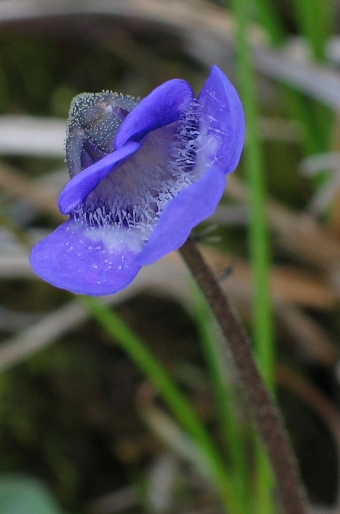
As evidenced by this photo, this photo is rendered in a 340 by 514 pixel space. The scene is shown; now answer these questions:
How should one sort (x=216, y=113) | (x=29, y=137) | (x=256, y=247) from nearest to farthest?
1. (x=216, y=113)
2. (x=256, y=247)
3. (x=29, y=137)

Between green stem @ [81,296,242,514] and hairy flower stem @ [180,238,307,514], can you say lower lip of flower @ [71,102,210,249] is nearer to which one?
hairy flower stem @ [180,238,307,514]

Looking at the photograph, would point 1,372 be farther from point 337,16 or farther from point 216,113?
point 337,16

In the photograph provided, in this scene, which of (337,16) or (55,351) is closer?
(55,351)

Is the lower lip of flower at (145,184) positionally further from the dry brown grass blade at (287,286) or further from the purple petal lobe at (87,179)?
the dry brown grass blade at (287,286)

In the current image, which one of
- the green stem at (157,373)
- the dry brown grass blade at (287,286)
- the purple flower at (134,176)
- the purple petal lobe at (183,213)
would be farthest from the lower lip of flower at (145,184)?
the dry brown grass blade at (287,286)

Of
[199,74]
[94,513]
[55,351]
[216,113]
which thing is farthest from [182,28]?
[94,513]

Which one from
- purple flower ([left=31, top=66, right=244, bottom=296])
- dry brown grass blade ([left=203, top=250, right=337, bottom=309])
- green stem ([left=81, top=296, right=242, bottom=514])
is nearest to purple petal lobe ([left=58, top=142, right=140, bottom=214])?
purple flower ([left=31, top=66, right=244, bottom=296])

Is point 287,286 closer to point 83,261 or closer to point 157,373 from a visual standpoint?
point 157,373
